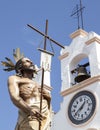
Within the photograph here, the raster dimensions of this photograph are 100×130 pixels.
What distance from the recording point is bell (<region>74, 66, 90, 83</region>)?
9.64 metres

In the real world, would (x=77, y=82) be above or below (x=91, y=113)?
above

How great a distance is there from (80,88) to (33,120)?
24.5 feet

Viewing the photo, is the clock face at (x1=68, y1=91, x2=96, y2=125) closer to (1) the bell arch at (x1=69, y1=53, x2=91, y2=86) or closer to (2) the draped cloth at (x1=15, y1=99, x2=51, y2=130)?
(1) the bell arch at (x1=69, y1=53, x2=91, y2=86)

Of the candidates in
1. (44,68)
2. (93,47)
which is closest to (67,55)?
(93,47)

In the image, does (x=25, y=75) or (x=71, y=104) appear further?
(x=71, y=104)

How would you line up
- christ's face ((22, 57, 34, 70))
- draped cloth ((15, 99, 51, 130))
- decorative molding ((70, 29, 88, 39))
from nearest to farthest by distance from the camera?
draped cloth ((15, 99, 51, 130))
christ's face ((22, 57, 34, 70))
decorative molding ((70, 29, 88, 39))

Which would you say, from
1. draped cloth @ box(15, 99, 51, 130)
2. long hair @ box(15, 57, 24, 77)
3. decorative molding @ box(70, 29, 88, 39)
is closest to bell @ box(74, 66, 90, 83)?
decorative molding @ box(70, 29, 88, 39)

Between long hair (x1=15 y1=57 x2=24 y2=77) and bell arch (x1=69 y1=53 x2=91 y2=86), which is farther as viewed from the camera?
bell arch (x1=69 y1=53 x2=91 y2=86)

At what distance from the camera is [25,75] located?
113 inches

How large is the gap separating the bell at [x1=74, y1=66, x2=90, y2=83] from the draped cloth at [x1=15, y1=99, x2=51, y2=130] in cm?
692

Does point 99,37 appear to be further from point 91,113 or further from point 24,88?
point 24,88

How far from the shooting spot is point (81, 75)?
32.2 feet

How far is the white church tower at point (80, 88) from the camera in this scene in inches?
372

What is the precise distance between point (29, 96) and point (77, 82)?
7.54m
